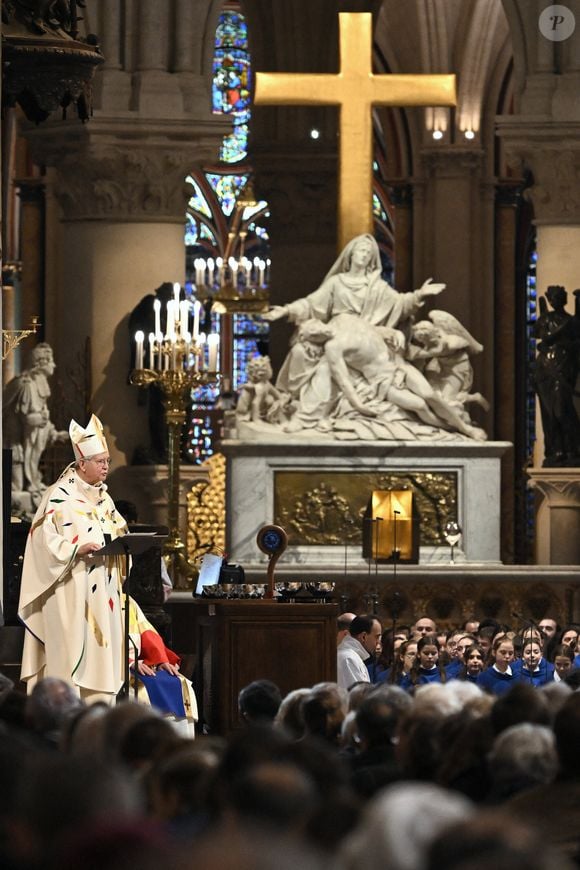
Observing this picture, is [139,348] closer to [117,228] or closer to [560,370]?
[117,228]

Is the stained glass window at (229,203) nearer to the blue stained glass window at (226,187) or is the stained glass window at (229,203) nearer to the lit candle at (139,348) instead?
the blue stained glass window at (226,187)

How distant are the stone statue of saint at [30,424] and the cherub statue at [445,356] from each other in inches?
137

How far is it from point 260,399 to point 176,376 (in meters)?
1.06

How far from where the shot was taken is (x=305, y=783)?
3.91 meters

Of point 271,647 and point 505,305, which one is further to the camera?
point 505,305

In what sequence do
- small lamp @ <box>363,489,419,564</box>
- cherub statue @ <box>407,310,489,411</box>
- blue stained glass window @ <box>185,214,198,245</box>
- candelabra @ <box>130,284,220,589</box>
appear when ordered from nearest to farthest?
candelabra @ <box>130,284,220,589</box> < small lamp @ <box>363,489,419,564</box> < cherub statue @ <box>407,310,489,411</box> < blue stained glass window @ <box>185,214,198,245</box>

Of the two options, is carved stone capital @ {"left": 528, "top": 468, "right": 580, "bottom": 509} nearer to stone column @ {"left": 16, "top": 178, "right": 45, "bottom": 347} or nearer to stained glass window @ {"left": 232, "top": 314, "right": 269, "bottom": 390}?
stone column @ {"left": 16, "top": 178, "right": 45, "bottom": 347}

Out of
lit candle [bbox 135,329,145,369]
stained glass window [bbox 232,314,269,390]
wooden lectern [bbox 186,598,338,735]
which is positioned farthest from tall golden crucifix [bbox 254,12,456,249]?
stained glass window [bbox 232,314,269,390]

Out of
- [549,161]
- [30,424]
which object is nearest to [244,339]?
[549,161]

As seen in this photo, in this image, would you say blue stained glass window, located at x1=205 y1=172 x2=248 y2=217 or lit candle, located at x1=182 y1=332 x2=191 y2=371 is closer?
lit candle, located at x1=182 y1=332 x2=191 y2=371

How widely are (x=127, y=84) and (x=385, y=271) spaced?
1494cm

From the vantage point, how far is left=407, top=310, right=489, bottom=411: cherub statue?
1977 centimetres

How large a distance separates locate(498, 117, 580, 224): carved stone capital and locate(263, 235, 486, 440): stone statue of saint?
299 cm

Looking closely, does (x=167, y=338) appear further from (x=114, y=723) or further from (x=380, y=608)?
(x=114, y=723)
